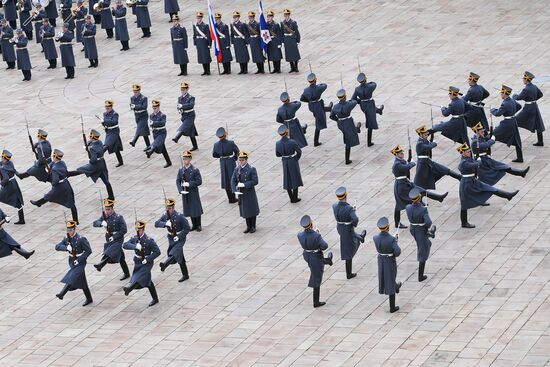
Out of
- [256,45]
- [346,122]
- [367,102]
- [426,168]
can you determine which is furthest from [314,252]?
[256,45]

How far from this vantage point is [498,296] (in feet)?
77.8

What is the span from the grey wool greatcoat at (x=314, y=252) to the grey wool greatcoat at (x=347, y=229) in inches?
37.6

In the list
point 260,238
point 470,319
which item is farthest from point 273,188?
point 470,319

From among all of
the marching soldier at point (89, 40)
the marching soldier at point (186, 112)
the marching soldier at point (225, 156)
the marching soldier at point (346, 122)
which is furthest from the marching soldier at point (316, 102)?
the marching soldier at point (89, 40)

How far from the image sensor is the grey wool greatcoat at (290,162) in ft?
93.9

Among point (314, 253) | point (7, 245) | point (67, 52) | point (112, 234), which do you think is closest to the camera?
point (314, 253)

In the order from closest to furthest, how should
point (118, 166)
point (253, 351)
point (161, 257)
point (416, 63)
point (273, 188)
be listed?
point (253, 351), point (161, 257), point (273, 188), point (118, 166), point (416, 63)

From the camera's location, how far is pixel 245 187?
27.4 m

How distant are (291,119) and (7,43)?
13.6 metres

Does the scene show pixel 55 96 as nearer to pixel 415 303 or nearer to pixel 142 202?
pixel 142 202

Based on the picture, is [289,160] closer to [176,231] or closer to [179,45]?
[176,231]

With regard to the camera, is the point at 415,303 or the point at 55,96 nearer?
the point at 415,303

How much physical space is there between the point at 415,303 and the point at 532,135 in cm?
859

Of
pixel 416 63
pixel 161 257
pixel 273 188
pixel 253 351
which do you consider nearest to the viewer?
pixel 253 351
